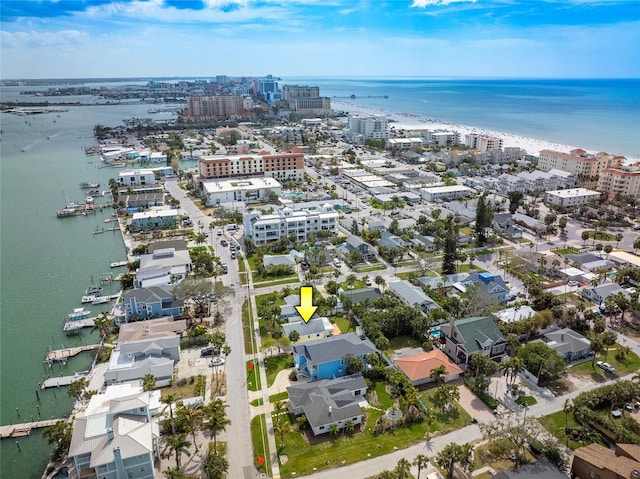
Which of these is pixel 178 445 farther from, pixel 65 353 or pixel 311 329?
pixel 65 353

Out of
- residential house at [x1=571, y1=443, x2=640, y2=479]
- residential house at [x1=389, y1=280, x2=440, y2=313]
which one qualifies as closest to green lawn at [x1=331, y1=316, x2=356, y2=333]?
residential house at [x1=389, y1=280, x2=440, y2=313]

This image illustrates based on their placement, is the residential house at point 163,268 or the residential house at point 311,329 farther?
the residential house at point 163,268

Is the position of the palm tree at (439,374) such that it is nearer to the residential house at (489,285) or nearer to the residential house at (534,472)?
the residential house at (534,472)

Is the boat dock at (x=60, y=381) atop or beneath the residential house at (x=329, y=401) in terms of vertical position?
beneath

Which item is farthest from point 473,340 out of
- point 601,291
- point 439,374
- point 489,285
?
point 601,291

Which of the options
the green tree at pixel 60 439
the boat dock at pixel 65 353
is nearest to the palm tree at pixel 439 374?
the green tree at pixel 60 439

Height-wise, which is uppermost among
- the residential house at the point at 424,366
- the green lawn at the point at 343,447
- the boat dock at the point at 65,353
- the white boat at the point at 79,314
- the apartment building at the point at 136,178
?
the apartment building at the point at 136,178
